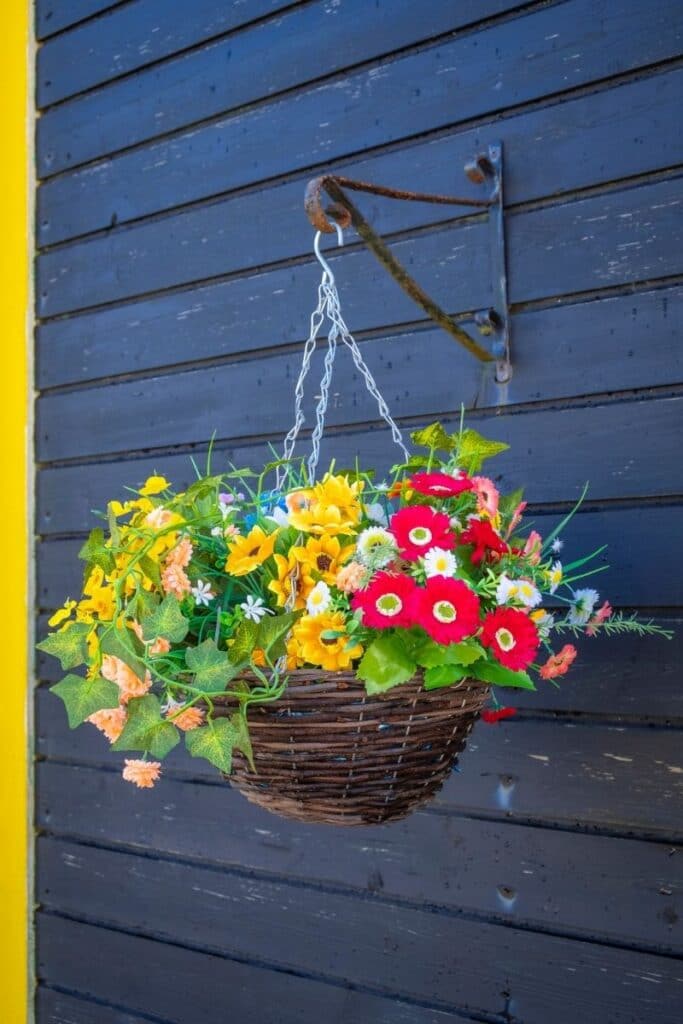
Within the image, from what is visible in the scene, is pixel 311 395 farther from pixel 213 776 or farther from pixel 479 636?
pixel 479 636

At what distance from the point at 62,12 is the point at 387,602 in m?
1.63

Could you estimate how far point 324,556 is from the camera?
3.16ft

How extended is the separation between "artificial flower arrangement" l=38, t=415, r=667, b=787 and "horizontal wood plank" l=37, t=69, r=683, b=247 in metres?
0.52

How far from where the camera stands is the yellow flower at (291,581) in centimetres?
96

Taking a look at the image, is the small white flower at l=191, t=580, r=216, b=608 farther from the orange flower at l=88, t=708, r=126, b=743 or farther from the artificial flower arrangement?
the orange flower at l=88, t=708, r=126, b=743

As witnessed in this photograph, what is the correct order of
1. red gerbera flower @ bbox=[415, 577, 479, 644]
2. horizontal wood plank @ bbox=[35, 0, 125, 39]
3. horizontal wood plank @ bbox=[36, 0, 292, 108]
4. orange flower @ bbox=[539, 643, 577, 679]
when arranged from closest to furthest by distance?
red gerbera flower @ bbox=[415, 577, 479, 644]
orange flower @ bbox=[539, 643, 577, 679]
horizontal wood plank @ bbox=[36, 0, 292, 108]
horizontal wood plank @ bbox=[35, 0, 125, 39]

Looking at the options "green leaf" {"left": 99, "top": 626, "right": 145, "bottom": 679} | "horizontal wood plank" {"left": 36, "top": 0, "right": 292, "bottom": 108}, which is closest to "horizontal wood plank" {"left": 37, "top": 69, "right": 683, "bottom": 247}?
"horizontal wood plank" {"left": 36, "top": 0, "right": 292, "bottom": 108}

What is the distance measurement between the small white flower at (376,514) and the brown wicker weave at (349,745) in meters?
0.19

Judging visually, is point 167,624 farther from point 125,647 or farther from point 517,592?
point 517,592

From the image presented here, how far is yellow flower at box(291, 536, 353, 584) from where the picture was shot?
37.6 inches

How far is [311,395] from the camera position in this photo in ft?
5.33

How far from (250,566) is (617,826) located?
0.66 metres

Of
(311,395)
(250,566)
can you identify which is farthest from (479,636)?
(311,395)

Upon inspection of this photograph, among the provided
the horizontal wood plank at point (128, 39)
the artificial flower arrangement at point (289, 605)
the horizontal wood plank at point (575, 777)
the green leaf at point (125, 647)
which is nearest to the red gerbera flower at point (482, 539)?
the artificial flower arrangement at point (289, 605)
